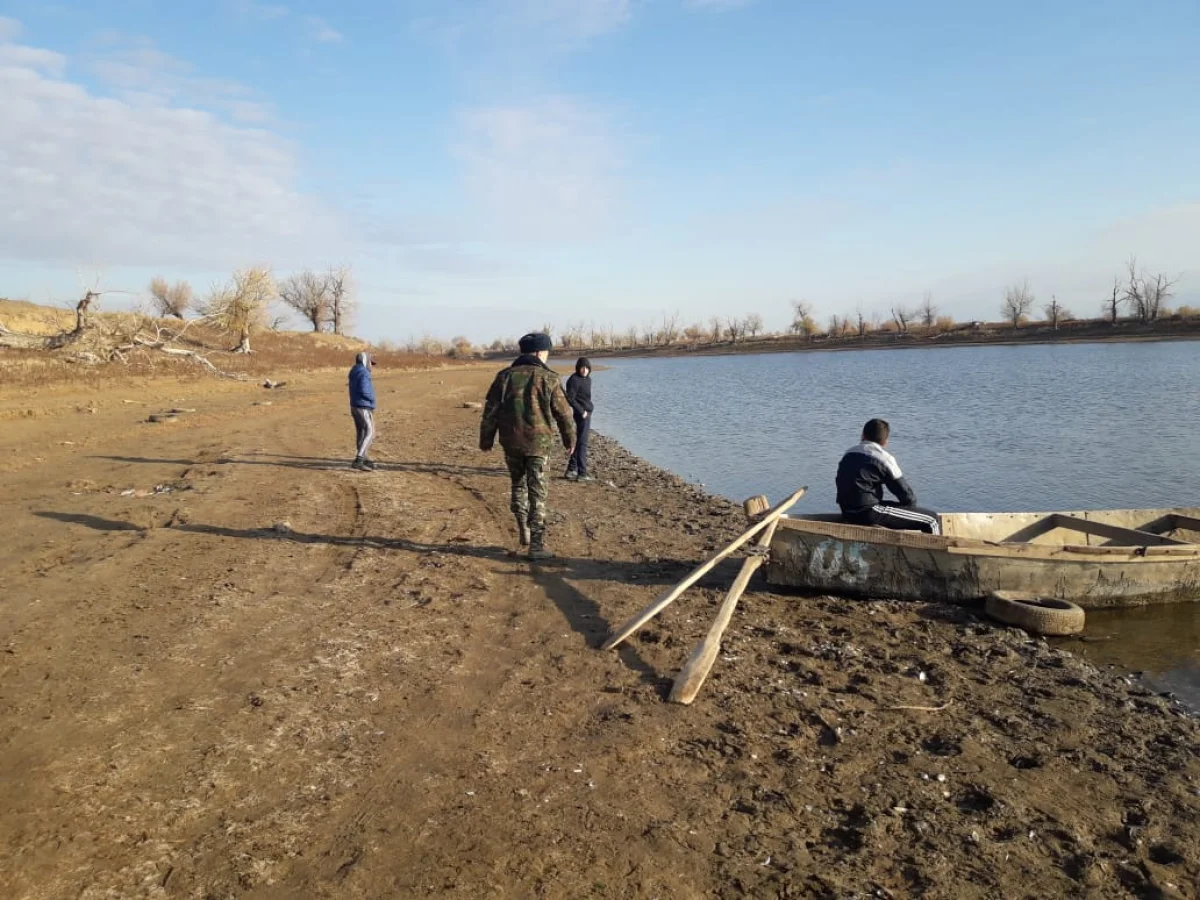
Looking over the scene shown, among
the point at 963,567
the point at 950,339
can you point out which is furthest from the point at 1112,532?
the point at 950,339

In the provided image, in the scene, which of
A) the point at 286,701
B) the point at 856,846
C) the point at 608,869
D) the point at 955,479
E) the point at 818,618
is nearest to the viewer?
the point at 608,869

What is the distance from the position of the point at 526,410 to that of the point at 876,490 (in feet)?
11.5

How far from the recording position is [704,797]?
4035mm

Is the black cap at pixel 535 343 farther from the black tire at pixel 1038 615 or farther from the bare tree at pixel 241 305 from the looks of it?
the bare tree at pixel 241 305

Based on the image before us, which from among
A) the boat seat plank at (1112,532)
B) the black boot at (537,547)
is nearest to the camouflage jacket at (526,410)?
the black boot at (537,547)

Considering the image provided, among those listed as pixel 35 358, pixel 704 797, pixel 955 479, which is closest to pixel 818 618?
pixel 704 797

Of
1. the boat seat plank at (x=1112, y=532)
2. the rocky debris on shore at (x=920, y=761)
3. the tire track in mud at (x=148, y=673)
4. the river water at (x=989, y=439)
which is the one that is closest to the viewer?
the rocky debris on shore at (x=920, y=761)

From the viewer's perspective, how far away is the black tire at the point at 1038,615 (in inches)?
274

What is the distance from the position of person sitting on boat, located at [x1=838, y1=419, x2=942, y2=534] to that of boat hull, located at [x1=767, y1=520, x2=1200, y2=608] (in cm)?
37

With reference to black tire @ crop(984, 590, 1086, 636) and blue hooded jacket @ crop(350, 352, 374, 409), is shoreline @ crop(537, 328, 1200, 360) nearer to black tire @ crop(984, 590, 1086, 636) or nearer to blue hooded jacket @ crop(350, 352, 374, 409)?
black tire @ crop(984, 590, 1086, 636)

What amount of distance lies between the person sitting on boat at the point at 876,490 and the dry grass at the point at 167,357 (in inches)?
950

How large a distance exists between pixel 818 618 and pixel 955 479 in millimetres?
10496

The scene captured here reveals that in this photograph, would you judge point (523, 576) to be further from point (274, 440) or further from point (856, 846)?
point (274, 440)

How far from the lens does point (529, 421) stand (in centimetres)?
755
